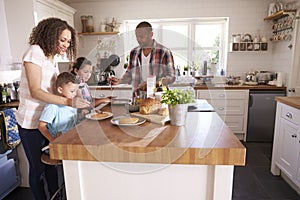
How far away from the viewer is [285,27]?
2.81 meters

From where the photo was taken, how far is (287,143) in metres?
1.95

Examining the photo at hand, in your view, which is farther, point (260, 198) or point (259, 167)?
point (259, 167)

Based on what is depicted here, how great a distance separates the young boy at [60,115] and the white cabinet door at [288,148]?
1.79m

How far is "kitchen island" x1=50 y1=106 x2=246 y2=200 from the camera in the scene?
0.82 m

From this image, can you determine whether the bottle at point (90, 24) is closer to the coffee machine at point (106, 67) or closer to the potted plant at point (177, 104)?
the coffee machine at point (106, 67)

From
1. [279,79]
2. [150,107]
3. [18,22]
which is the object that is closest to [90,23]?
[18,22]

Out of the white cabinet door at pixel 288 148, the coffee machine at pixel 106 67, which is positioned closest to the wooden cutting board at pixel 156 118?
the white cabinet door at pixel 288 148

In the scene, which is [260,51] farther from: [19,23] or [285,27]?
[19,23]

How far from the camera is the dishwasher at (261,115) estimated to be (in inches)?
115

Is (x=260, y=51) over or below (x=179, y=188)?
over

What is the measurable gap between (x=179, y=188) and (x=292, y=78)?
2551mm

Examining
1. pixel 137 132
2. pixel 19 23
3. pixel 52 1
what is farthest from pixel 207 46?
pixel 137 132

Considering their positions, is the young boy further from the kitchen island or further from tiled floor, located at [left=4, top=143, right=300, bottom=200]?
tiled floor, located at [left=4, top=143, right=300, bottom=200]

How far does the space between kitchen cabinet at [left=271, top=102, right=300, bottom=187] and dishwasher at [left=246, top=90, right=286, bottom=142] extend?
0.88 m
